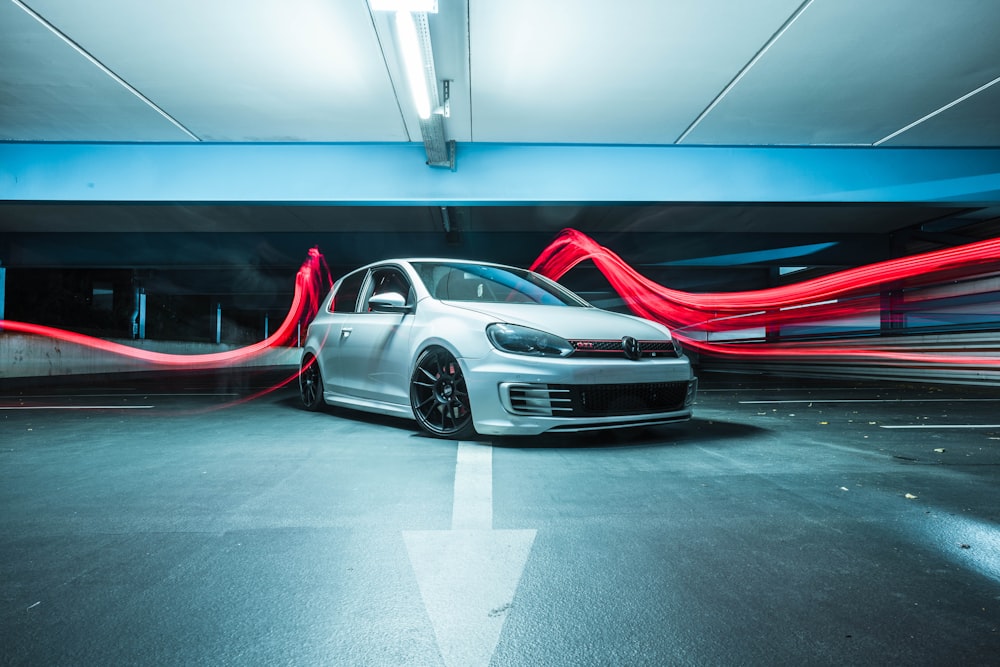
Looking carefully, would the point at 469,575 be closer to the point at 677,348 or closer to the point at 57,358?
the point at 677,348

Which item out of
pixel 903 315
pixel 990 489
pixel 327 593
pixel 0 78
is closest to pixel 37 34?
pixel 0 78

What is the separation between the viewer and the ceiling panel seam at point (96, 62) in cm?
514

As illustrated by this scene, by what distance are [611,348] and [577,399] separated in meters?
0.49

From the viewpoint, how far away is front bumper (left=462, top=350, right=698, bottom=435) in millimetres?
3977

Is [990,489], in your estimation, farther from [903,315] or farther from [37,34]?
[903,315]

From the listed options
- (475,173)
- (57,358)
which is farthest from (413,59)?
(57,358)

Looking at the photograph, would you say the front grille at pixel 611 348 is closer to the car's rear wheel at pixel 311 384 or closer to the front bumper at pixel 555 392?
the front bumper at pixel 555 392

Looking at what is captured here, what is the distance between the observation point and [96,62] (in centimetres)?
596

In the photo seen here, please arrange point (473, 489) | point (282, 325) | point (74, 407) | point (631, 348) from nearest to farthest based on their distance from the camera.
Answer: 1. point (473, 489)
2. point (631, 348)
3. point (74, 407)
4. point (282, 325)

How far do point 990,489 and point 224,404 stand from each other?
748cm

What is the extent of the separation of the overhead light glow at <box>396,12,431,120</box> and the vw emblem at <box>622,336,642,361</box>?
3188 millimetres

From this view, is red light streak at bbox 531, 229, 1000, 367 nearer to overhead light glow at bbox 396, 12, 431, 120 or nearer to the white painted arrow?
overhead light glow at bbox 396, 12, 431, 120

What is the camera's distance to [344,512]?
262 centimetres

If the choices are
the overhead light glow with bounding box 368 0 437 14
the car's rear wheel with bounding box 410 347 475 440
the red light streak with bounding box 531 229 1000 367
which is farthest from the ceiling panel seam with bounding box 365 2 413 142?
the red light streak with bounding box 531 229 1000 367
